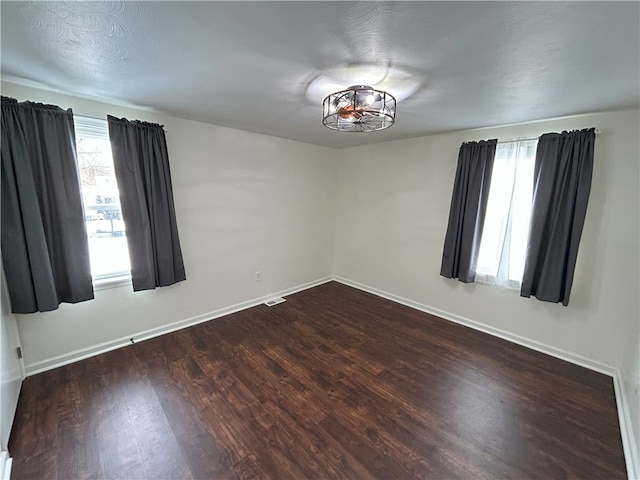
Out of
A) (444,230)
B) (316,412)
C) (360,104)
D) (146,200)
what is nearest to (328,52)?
(360,104)

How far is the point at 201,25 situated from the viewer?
3.87 ft

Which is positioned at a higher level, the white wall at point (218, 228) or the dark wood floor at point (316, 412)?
the white wall at point (218, 228)

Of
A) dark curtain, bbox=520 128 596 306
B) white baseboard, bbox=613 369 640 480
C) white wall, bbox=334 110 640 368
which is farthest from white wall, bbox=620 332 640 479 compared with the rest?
dark curtain, bbox=520 128 596 306

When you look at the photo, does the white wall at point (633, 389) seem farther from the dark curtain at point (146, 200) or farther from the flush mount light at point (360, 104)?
the dark curtain at point (146, 200)

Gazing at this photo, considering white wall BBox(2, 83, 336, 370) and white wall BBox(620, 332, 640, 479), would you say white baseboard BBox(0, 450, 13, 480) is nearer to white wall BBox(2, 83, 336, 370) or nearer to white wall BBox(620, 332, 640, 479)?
white wall BBox(2, 83, 336, 370)

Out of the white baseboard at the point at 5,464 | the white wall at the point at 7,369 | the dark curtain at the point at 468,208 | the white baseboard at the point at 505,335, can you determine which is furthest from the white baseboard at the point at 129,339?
the dark curtain at the point at 468,208

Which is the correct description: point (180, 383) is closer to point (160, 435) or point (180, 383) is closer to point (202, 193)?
point (160, 435)

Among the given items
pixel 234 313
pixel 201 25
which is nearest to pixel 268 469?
pixel 234 313

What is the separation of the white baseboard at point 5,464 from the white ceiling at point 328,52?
6.99 feet

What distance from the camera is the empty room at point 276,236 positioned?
4.33 feet

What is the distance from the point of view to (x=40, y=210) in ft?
6.59

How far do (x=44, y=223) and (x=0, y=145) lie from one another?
0.57 metres

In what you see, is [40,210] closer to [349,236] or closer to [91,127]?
[91,127]

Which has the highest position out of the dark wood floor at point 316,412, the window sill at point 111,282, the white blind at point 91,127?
the white blind at point 91,127
